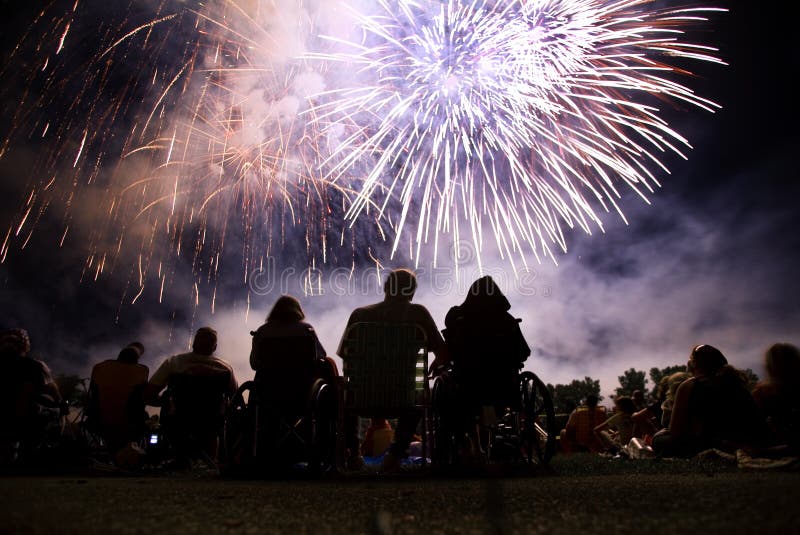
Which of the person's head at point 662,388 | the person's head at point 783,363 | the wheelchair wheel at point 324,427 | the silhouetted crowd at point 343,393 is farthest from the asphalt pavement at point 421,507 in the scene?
the person's head at point 662,388

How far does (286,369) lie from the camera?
4.58m

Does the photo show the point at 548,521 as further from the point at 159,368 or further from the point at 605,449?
the point at 605,449

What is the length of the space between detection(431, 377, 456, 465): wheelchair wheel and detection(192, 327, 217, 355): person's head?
8.71 ft

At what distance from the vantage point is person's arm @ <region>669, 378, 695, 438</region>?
517cm

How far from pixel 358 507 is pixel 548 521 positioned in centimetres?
92

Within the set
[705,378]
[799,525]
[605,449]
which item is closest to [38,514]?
[799,525]

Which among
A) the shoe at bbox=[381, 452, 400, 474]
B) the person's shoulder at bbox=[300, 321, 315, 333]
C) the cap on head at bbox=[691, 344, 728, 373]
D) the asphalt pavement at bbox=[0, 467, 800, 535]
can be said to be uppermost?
the person's shoulder at bbox=[300, 321, 315, 333]

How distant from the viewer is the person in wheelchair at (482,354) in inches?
195

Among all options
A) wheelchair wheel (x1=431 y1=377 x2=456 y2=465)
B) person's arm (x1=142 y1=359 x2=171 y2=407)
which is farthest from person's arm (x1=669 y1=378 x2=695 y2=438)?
person's arm (x1=142 y1=359 x2=171 y2=407)

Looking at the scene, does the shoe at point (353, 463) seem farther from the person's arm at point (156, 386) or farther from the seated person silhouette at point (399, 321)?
the person's arm at point (156, 386)

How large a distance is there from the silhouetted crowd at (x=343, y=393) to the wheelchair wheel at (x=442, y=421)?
0.22 feet

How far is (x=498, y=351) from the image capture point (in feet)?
16.5

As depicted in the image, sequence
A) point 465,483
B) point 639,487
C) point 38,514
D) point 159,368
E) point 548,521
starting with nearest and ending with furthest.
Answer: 1. point 548,521
2. point 38,514
3. point 639,487
4. point 465,483
5. point 159,368

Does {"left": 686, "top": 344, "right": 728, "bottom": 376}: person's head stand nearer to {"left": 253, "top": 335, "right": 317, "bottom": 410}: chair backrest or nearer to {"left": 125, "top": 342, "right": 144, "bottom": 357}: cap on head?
{"left": 253, "top": 335, "right": 317, "bottom": 410}: chair backrest
